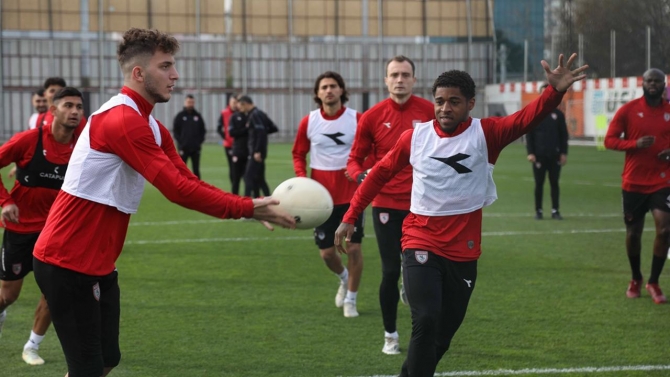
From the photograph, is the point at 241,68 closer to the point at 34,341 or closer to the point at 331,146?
the point at 331,146

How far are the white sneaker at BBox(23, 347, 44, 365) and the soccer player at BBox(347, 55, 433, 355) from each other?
2.83m

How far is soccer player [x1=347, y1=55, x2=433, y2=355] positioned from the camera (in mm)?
7961

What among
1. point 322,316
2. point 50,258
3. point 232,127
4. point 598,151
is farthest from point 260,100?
point 50,258

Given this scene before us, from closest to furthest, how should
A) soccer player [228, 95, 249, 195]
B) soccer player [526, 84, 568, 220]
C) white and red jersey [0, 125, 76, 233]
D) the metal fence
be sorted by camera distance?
white and red jersey [0, 125, 76, 233]
soccer player [526, 84, 568, 220]
soccer player [228, 95, 249, 195]
the metal fence

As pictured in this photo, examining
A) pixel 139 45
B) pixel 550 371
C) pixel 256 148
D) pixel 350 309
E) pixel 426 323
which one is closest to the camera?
pixel 139 45

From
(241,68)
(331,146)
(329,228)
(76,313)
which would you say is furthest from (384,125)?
(241,68)

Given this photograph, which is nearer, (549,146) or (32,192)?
(32,192)

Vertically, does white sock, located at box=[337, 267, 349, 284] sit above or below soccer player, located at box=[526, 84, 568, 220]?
below

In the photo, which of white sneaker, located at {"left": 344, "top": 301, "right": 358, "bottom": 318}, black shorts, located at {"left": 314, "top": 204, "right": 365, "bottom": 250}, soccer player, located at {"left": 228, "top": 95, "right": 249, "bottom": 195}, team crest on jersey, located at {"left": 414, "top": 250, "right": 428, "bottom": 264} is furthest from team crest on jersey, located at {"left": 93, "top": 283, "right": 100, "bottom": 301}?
soccer player, located at {"left": 228, "top": 95, "right": 249, "bottom": 195}

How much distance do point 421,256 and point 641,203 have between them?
4.93m

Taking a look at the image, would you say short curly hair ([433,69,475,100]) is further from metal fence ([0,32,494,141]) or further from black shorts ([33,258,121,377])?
metal fence ([0,32,494,141])

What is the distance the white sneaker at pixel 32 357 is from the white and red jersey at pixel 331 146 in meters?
3.47

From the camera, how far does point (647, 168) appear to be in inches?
394

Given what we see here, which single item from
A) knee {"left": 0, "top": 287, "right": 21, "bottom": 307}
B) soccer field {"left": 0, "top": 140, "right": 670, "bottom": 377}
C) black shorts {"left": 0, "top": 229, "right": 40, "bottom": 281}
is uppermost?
black shorts {"left": 0, "top": 229, "right": 40, "bottom": 281}
